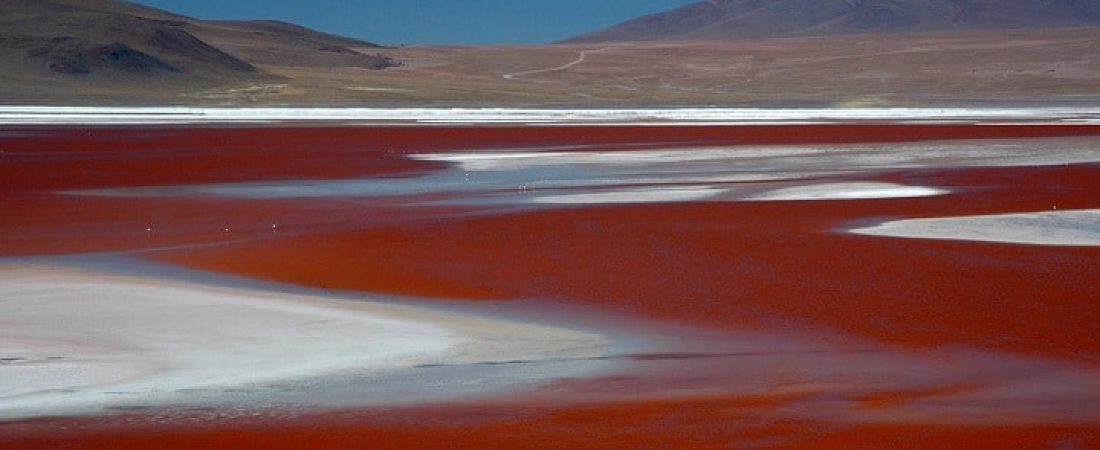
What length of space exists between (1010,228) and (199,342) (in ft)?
28.6

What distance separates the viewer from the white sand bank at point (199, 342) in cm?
792

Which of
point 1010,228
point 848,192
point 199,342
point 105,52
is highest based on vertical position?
Answer: point 199,342

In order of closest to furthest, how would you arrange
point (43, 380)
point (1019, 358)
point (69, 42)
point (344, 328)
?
point (43, 380)
point (1019, 358)
point (344, 328)
point (69, 42)

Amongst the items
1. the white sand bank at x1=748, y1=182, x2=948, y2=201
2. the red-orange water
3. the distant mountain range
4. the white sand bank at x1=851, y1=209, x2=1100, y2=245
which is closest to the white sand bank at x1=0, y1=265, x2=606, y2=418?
the red-orange water

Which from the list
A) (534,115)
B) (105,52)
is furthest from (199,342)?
(105,52)

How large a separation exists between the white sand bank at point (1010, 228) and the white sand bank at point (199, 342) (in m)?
6.11

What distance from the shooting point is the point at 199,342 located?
9.07 m

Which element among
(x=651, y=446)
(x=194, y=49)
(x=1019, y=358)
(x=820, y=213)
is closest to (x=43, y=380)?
(x=651, y=446)

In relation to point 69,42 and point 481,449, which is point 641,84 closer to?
point 69,42

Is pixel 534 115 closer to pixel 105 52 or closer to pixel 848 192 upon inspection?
pixel 848 192

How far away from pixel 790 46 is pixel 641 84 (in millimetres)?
36857

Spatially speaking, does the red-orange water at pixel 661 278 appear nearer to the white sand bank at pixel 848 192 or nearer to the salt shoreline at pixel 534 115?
the white sand bank at pixel 848 192

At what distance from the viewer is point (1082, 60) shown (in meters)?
103

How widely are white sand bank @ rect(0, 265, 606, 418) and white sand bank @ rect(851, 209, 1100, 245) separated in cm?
611
